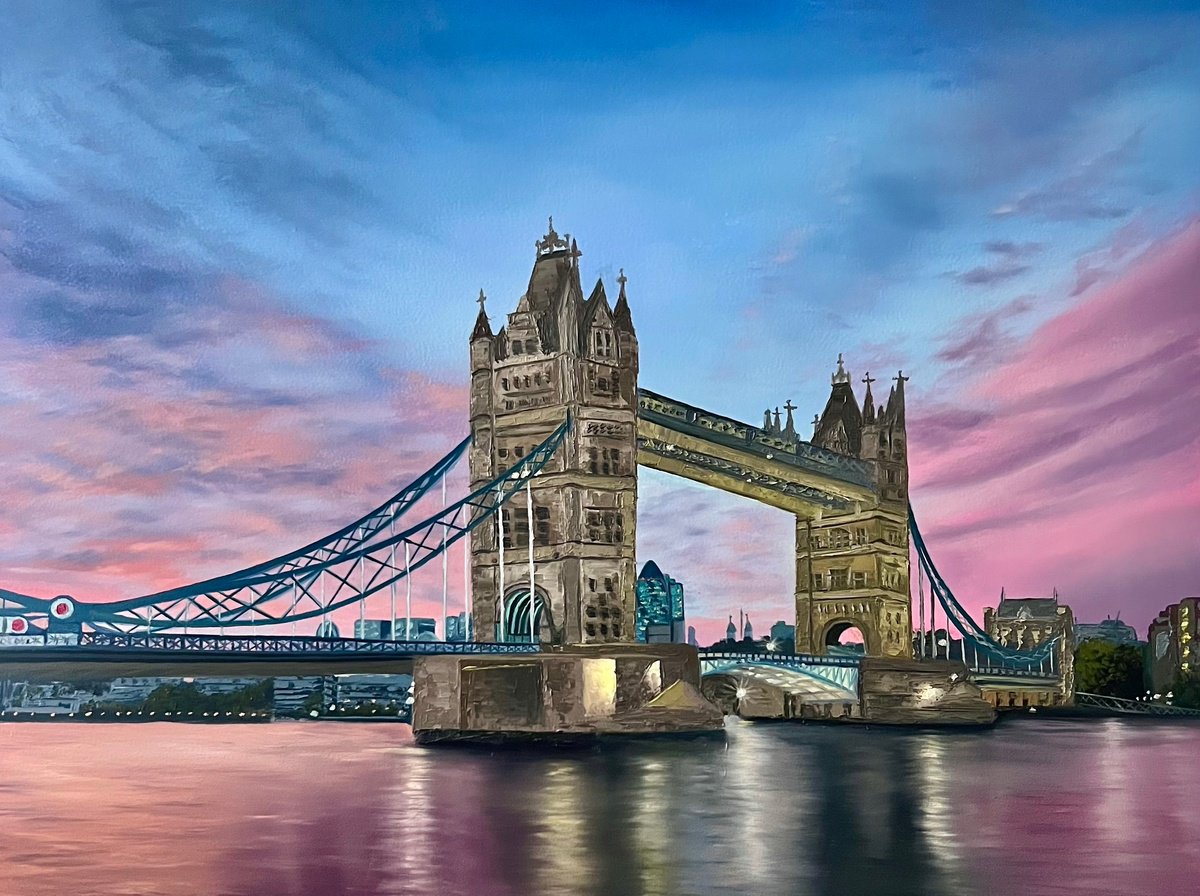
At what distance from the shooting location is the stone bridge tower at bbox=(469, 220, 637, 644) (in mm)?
40938

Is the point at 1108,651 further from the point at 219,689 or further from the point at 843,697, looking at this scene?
the point at 219,689

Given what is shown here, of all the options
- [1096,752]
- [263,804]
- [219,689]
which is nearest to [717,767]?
[263,804]

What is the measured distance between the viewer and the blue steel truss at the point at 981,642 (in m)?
60.3

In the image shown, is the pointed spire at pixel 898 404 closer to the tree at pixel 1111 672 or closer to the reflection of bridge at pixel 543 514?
the reflection of bridge at pixel 543 514

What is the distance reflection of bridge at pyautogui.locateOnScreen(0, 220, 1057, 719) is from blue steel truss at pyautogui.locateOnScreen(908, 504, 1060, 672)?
12.5ft

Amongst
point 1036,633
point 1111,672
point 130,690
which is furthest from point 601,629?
point 1111,672

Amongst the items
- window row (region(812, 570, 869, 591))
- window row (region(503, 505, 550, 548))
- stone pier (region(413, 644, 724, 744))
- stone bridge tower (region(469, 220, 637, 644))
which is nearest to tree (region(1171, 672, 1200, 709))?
window row (region(812, 570, 869, 591))

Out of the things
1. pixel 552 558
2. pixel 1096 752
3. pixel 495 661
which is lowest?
pixel 1096 752

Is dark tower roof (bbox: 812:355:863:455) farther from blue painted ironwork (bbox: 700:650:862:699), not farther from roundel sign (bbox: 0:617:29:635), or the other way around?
roundel sign (bbox: 0:617:29:635)

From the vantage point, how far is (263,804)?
2316 cm

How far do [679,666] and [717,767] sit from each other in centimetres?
658

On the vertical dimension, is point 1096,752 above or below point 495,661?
below

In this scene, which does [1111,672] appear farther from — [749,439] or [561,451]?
[561,451]

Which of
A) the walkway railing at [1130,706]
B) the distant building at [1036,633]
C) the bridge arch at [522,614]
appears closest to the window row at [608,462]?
the bridge arch at [522,614]
